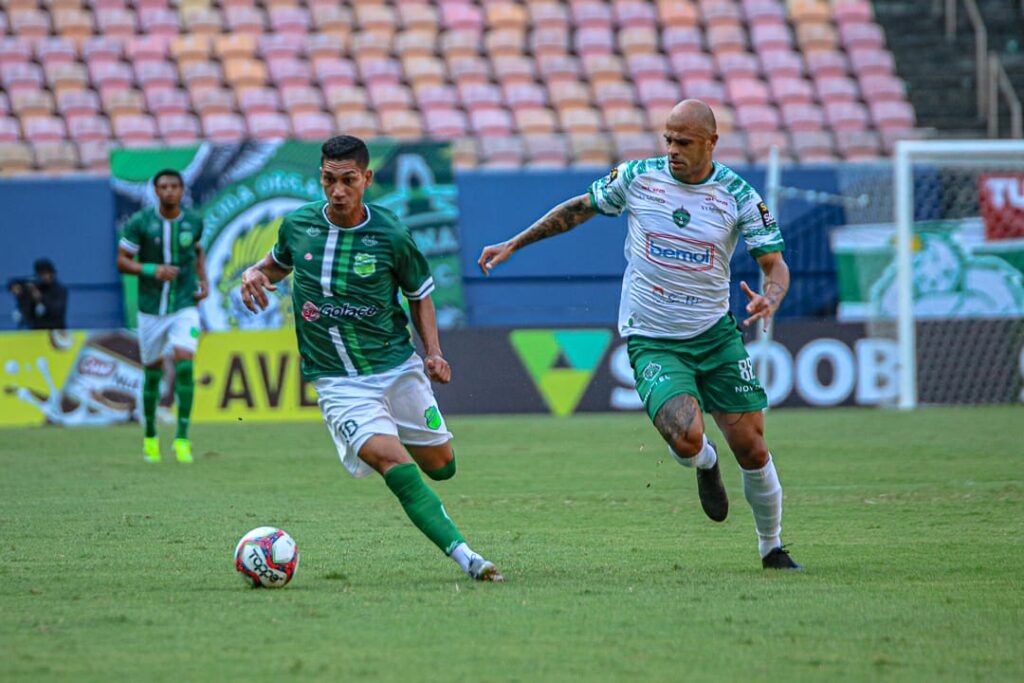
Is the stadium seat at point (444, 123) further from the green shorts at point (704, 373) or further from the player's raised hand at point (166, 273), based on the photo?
the green shorts at point (704, 373)

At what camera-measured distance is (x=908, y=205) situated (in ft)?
63.3

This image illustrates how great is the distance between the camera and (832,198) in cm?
2105

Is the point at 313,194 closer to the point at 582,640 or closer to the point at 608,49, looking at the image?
the point at 608,49

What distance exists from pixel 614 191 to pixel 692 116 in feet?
2.10

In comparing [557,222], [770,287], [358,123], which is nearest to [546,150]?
[358,123]

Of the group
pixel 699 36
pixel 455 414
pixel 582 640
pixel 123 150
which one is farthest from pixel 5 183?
pixel 582 640

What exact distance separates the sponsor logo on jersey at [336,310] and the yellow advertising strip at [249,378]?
39.6ft

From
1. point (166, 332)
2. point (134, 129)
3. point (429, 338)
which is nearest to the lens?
point (429, 338)

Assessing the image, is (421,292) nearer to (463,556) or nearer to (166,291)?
(463,556)

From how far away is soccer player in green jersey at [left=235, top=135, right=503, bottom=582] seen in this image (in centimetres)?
690

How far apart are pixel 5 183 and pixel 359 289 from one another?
1508 centimetres

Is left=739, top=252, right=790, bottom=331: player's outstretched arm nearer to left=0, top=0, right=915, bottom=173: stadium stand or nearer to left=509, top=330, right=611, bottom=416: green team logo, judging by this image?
left=509, top=330, right=611, bottom=416: green team logo

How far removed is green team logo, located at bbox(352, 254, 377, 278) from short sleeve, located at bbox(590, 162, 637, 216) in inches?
48.8

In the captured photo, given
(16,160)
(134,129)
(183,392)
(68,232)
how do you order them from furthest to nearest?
(134,129) < (16,160) < (68,232) < (183,392)
